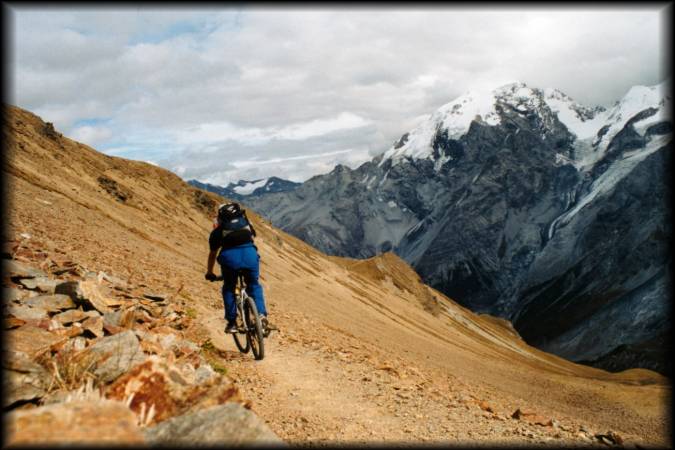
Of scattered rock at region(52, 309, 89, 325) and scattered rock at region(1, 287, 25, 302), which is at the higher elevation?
scattered rock at region(1, 287, 25, 302)

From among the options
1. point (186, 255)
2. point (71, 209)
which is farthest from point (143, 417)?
point (186, 255)

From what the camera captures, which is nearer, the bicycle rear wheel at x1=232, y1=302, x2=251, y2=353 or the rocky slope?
the rocky slope

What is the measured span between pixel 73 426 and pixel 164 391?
1.69 metres

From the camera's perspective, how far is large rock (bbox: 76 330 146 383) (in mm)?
6598

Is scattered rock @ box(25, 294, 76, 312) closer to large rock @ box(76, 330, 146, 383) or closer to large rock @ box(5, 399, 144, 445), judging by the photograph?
large rock @ box(76, 330, 146, 383)

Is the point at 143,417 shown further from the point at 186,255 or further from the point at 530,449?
the point at 186,255

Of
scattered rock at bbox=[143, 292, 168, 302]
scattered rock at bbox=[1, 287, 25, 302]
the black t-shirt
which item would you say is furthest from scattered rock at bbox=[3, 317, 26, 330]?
scattered rock at bbox=[143, 292, 168, 302]

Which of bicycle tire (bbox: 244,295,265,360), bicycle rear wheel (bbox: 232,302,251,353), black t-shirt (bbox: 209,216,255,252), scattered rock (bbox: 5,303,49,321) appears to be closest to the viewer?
scattered rock (bbox: 5,303,49,321)

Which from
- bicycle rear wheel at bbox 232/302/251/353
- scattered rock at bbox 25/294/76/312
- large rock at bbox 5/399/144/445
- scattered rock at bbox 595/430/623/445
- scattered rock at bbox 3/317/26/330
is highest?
scattered rock at bbox 25/294/76/312

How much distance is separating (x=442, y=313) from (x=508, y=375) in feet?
209

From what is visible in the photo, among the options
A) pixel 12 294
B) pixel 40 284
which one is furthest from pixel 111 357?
pixel 40 284

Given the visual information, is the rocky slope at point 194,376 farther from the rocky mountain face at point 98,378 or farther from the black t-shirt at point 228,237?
the black t-shirt at point 228,237

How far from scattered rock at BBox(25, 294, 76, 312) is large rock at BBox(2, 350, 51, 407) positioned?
10.8 ft

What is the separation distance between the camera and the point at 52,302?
964cm
